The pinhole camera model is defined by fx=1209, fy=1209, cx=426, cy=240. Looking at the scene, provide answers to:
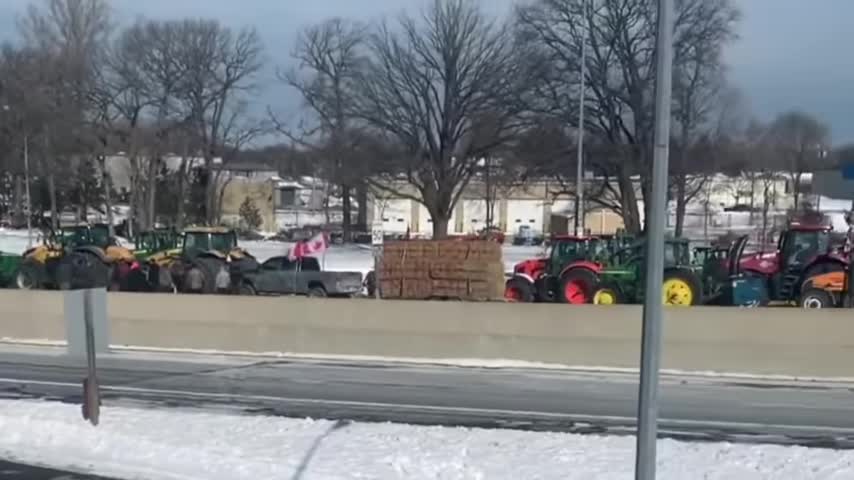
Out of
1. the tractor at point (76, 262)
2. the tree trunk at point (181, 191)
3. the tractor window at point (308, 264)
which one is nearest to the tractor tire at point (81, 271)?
the tractor at point (76, 262)

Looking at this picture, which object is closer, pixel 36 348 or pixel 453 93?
pixel 36 348

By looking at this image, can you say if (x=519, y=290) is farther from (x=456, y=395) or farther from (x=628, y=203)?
(x=628, y=203)

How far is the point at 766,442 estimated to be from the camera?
43.0ft

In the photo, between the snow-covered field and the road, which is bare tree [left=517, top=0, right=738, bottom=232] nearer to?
the snow-covered field

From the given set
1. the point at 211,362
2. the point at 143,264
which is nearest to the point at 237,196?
the point at 143,264

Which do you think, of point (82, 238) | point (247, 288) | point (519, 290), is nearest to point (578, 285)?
point (519, 290)

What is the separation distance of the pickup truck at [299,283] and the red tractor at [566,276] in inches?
192

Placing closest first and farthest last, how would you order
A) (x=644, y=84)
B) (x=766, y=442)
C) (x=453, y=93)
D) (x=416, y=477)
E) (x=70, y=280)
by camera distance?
(x=416, y=477) → (x=766, y=442) → (x=70, y=280) → (x=644, y=84) → (x=453, y=93)

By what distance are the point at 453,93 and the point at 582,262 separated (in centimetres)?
4645

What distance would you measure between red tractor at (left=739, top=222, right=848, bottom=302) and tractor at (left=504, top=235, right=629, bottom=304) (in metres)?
4.12

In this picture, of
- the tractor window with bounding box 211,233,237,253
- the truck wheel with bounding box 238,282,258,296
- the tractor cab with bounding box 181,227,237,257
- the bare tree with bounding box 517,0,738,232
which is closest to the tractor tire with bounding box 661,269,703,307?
the truck wheel with bounding box 238,282,258,296

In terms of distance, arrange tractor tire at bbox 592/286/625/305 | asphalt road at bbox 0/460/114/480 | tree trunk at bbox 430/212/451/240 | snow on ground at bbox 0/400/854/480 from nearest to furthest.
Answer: snow on ground at bbox 0/400/854/480 < asphalt road at bbox 0/460/114/480 < tractor tire at bbox 592/286/625/305 < tree trunk at bbox 430/212/451/240

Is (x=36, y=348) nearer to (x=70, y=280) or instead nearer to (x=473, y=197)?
(x=70, y=280)

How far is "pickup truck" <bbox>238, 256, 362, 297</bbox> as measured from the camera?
3506 centimetres
